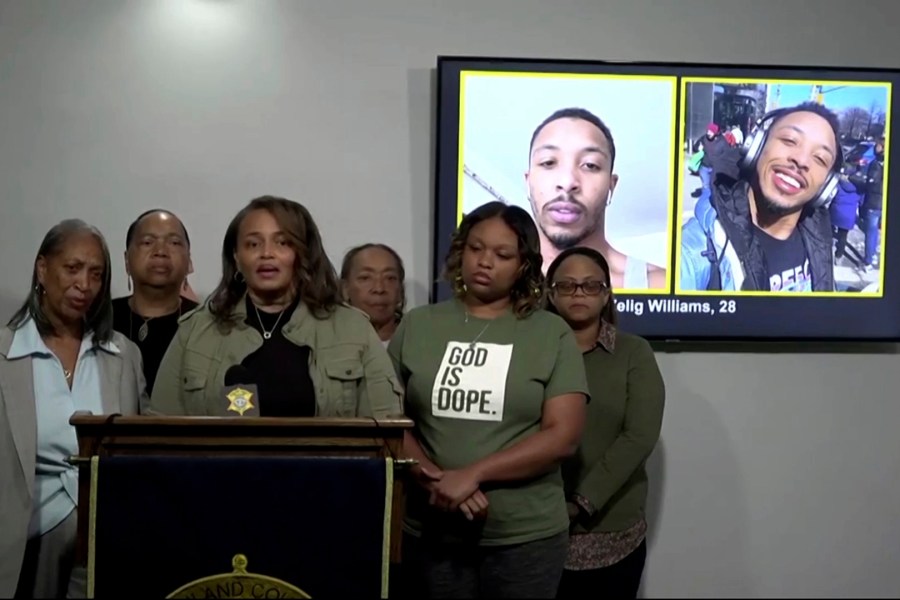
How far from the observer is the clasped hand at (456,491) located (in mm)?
2123

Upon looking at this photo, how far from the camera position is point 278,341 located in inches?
82.7

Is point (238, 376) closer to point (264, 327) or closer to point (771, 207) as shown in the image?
point (264, 327)

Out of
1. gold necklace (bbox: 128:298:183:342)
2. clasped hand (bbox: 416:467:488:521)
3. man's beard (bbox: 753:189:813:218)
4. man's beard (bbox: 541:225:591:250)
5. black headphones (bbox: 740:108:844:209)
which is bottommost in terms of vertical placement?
clasped hand (bbox: 416:467:488:521)

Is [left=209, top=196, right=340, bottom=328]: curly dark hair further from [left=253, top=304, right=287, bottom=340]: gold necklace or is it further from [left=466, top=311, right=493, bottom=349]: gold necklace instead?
[left=466, top=311, right=493, bottom=349]: gold necklace

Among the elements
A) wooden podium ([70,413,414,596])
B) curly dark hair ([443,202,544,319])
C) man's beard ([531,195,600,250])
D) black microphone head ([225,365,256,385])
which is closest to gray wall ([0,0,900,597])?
man's beard ([531,195,600,250])

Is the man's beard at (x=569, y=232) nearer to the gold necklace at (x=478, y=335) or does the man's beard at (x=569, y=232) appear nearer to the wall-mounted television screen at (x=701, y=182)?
the wall-mounted television screen at (x=701, y=182)

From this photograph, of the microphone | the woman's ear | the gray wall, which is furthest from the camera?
the gray wall

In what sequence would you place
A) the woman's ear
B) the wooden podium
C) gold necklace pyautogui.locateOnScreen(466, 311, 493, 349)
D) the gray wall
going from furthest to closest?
the gray wall, the woman's ear, gold necklace pyautogui.locateOnScreen(466, 311, 493, 349), the wooden podium

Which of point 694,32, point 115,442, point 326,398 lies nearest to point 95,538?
point 115,442

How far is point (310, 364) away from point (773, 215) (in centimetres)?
205

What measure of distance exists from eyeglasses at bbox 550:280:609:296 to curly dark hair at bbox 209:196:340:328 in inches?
29.9

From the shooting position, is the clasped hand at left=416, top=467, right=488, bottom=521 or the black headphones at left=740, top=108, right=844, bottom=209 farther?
the black headphones at left=740, top=108, right=844, bottom=209

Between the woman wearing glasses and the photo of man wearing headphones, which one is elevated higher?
the photo of man wearing headphones

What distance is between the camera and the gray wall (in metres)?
3.47
